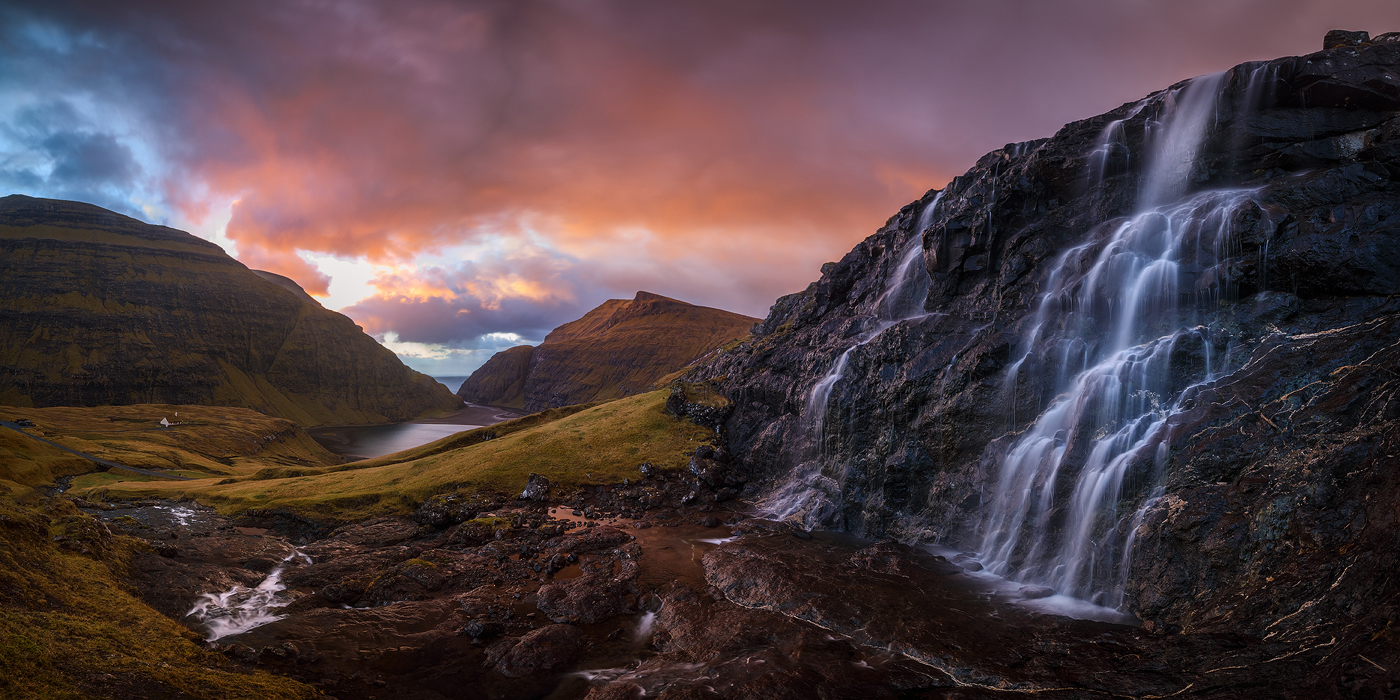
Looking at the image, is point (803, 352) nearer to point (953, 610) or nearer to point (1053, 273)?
point (1053, 273)

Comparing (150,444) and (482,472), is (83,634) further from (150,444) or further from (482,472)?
(150,444)

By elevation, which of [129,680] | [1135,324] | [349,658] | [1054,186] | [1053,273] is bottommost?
[349,658]

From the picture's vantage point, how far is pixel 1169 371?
27.4 meters

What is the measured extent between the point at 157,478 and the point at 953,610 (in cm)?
8435

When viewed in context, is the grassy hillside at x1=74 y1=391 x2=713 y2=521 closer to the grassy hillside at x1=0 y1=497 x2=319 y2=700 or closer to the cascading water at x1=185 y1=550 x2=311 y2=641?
the cascading water at x1=185 y1=550 x2=311 y2=641

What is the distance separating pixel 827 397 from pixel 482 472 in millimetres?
33867

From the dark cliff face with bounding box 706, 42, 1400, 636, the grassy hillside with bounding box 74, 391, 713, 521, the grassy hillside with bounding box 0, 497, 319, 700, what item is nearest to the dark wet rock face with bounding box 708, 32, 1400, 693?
the dark cliff face with bounding box 706, 42, 1400, 636

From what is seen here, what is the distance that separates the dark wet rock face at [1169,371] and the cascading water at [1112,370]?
0.14 m

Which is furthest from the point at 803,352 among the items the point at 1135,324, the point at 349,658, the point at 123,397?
the point at 123,397

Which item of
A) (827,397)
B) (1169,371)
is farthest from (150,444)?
(1169,371)

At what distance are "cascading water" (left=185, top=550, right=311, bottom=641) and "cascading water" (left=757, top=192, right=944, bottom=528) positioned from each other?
1262 inches

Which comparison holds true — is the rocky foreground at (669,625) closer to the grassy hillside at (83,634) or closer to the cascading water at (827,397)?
the grassy hillside at (83,634)

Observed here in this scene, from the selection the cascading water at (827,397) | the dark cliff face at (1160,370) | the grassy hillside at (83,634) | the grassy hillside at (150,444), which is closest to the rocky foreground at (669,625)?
the grassy hillside at (83,634)

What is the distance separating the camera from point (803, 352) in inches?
2349
